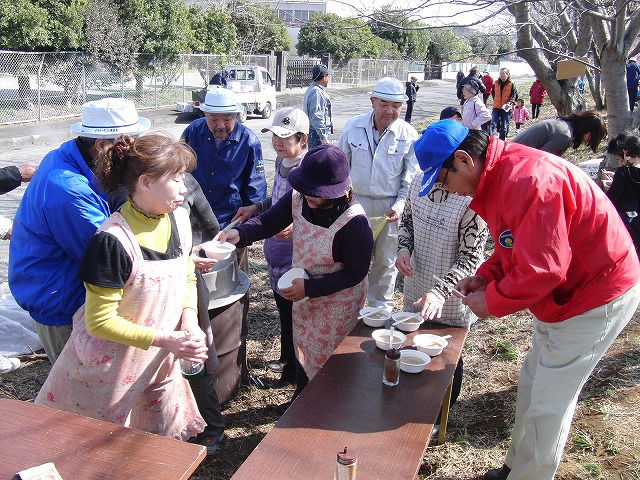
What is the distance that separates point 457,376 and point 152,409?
5.48 feet

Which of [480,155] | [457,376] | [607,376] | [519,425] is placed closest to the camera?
[480,155]

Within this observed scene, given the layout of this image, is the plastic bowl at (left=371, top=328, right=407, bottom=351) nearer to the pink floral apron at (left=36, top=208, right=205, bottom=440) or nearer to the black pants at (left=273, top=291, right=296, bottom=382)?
the pink floral apron at (left=36, top=208, right=205, bottom=440)

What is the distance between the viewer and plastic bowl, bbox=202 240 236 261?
2846 millimetres

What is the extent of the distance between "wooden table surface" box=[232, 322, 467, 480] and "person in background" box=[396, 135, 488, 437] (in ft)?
1.16

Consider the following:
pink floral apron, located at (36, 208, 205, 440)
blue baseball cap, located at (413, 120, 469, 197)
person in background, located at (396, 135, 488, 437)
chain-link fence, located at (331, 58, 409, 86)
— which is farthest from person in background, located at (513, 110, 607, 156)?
chain-link fence, located at (331, 58, 409, 86)

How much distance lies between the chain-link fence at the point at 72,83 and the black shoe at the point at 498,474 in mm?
14658

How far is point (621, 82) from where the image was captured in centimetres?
509

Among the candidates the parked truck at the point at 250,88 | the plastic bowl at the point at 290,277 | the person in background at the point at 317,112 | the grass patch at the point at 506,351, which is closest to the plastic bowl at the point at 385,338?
the plastic bowl at the point at 290,277

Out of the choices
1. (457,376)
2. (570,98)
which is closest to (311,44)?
(570,98)

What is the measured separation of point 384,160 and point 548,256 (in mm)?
2339

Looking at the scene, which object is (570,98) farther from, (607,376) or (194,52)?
(194,52)

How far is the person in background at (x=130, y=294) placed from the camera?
2.02m

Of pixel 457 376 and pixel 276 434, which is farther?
pixel 457 376

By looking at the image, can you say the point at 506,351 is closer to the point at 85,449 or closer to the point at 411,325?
the point at 411,325
